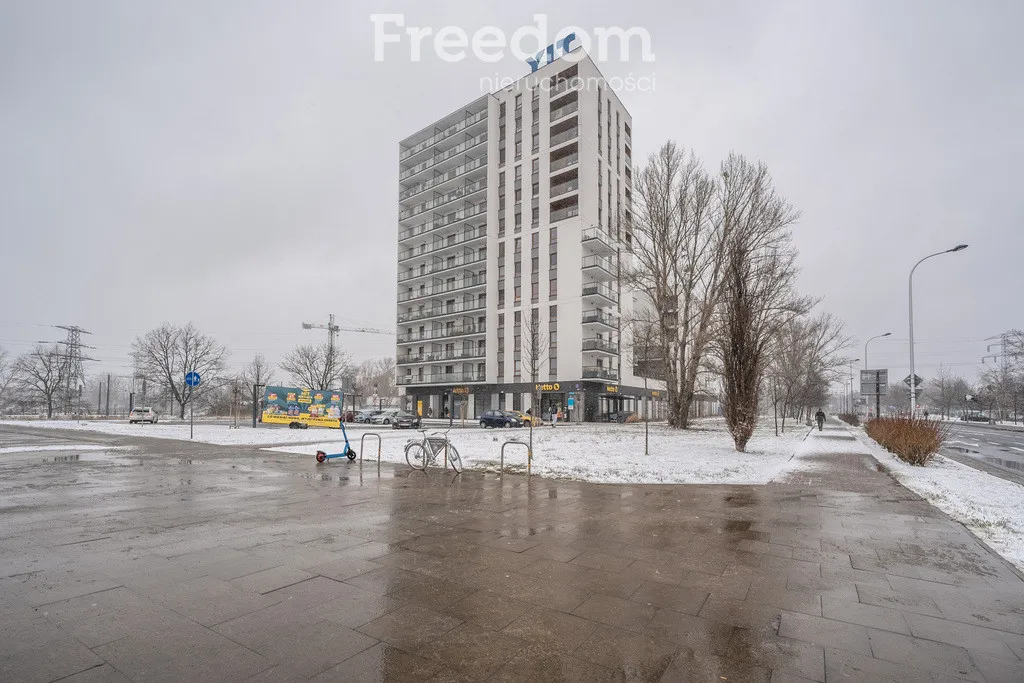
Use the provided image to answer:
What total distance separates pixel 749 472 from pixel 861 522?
16.7 ft

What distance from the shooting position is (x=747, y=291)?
Result: 1681cm

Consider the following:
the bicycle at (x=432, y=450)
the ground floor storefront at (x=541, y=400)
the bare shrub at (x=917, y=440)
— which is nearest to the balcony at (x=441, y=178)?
the ground floor storefront at (x=541, y=400)

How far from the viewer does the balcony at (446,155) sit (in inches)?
2281

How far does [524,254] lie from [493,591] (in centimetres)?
5042

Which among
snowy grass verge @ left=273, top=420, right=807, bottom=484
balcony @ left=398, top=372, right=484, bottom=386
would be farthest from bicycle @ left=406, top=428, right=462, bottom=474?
balcony @ left=398, top=372, right=484, bottom=386

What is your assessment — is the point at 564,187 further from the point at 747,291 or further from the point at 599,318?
the point at 747,291

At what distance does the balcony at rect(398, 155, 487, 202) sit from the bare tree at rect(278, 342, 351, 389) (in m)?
23.0

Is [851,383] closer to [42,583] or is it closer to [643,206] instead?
[643,206]

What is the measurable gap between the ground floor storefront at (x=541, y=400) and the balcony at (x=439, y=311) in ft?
29.3

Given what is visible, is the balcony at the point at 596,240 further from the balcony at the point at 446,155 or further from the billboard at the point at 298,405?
the billboard at the point at 298,405

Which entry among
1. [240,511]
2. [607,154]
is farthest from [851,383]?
[240,511]

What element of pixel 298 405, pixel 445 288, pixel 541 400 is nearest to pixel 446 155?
pixel 445 288

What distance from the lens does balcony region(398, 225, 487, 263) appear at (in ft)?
188

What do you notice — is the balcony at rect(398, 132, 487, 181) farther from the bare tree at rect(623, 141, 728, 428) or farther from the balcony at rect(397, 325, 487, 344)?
the bare tree at rect(623, 141, 728, 428)
